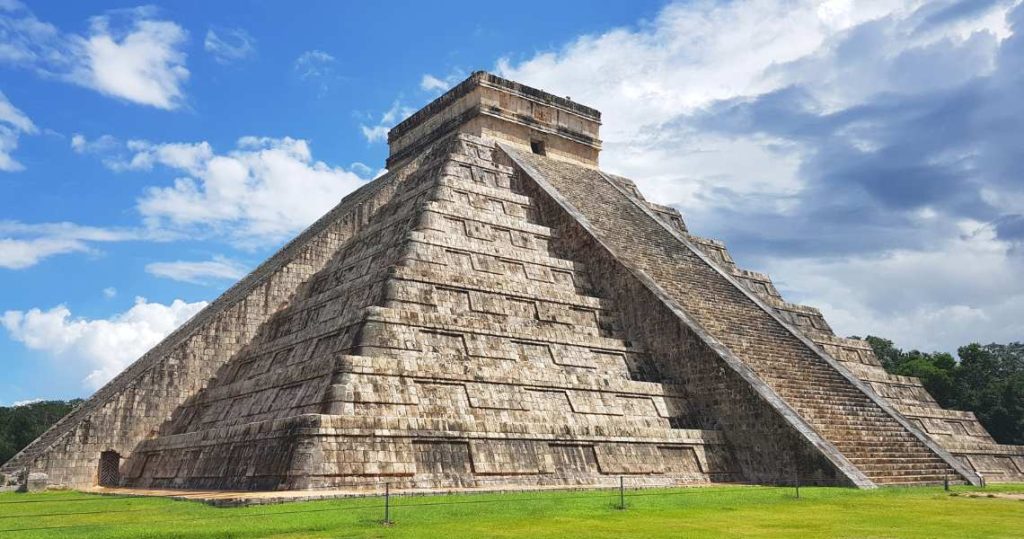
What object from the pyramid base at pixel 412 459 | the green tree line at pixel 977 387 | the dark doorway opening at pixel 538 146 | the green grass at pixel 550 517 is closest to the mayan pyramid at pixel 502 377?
the pyramid base at pixel 412 459

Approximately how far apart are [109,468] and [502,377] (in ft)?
29.4

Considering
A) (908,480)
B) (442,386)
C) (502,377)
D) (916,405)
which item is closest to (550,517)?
(442,386)

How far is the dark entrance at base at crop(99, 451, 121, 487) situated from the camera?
1734 cm

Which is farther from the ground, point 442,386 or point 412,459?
point 442,386

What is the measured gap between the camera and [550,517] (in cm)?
972

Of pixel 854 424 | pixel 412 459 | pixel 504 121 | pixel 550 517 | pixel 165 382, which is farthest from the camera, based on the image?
pixel 504 121

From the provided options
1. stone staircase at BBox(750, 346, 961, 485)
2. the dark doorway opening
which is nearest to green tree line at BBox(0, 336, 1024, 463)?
stone staircase at BBox(750, 346, 961, 485)

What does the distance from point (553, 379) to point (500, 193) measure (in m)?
6.93

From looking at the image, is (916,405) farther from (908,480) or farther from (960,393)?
(960,393)

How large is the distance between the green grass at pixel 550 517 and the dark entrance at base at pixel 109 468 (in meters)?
4.78

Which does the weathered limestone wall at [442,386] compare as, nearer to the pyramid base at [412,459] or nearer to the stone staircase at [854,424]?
the pyramid base at [412,459]

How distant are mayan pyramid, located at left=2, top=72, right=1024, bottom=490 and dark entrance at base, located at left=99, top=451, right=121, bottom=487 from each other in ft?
0.17

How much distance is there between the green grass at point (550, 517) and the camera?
27.9 ft

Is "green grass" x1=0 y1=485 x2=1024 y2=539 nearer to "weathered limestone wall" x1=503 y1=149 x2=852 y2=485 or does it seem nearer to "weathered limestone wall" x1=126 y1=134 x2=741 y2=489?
"weathered limestone wall" x1=126 y1=134 x2=741 y2=489
